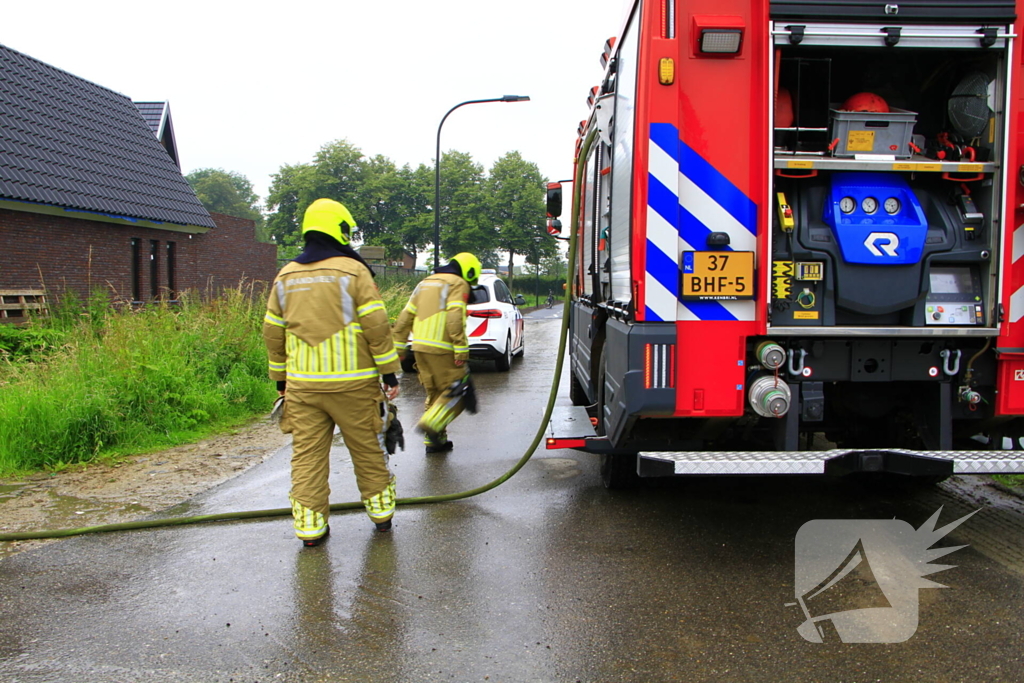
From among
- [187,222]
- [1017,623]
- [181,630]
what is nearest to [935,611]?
[1017,623]

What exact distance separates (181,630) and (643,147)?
10.0 ft

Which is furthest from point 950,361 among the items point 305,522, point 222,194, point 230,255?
point 222,194

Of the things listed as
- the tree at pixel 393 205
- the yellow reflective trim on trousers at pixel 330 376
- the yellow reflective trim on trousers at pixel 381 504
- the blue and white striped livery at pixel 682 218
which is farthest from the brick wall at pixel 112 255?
the tree at pixel 393 205

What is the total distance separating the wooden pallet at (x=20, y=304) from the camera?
13914mm

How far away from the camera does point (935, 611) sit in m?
3.40

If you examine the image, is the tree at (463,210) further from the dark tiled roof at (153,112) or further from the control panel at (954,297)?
the control panel at (954,297)

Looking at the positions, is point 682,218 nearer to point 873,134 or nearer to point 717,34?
point 717,34

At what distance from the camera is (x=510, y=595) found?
12.0 feet

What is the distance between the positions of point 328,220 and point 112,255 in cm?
1606

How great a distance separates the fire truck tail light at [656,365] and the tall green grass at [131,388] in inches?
192

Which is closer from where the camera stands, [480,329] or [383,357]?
[383,357]

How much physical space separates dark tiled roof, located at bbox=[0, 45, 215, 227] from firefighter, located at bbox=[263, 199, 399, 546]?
1271 centimetres

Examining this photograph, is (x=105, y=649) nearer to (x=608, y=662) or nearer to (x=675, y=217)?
(x=608, y=662)

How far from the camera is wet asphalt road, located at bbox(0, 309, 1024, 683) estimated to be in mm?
3000
